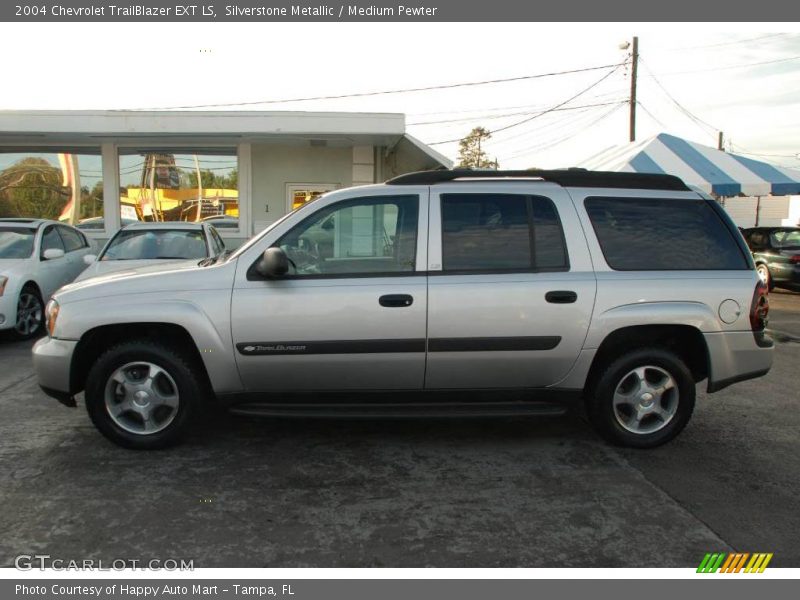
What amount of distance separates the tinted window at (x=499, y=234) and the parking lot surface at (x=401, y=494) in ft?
4.34

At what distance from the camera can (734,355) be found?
4.21 meters

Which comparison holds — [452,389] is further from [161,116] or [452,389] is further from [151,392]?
[161,116]

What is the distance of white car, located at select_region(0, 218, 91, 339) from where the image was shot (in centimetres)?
767

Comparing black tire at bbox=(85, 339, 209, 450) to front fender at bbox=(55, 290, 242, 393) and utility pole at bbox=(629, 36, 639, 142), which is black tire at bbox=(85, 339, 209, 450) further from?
utility pole at bbox=(629, 36, 639, 142)

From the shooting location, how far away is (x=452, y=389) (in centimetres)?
417

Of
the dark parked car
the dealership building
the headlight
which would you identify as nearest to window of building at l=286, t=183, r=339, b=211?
the dealership building

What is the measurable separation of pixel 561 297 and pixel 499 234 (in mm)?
589

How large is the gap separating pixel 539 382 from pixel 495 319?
574 millimetres

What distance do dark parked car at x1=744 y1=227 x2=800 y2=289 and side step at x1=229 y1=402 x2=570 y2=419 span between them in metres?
11.4

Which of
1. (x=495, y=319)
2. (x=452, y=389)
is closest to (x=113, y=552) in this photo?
(x=452, y=389)

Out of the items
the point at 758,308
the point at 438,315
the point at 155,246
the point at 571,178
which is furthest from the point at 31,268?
the point at 758,308

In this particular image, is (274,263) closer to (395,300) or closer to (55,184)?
(395,300)

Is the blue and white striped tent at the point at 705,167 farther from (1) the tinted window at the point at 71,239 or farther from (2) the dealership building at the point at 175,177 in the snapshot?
(1) the tinted window at the point at 71,239

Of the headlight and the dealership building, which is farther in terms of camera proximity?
the dealership building
